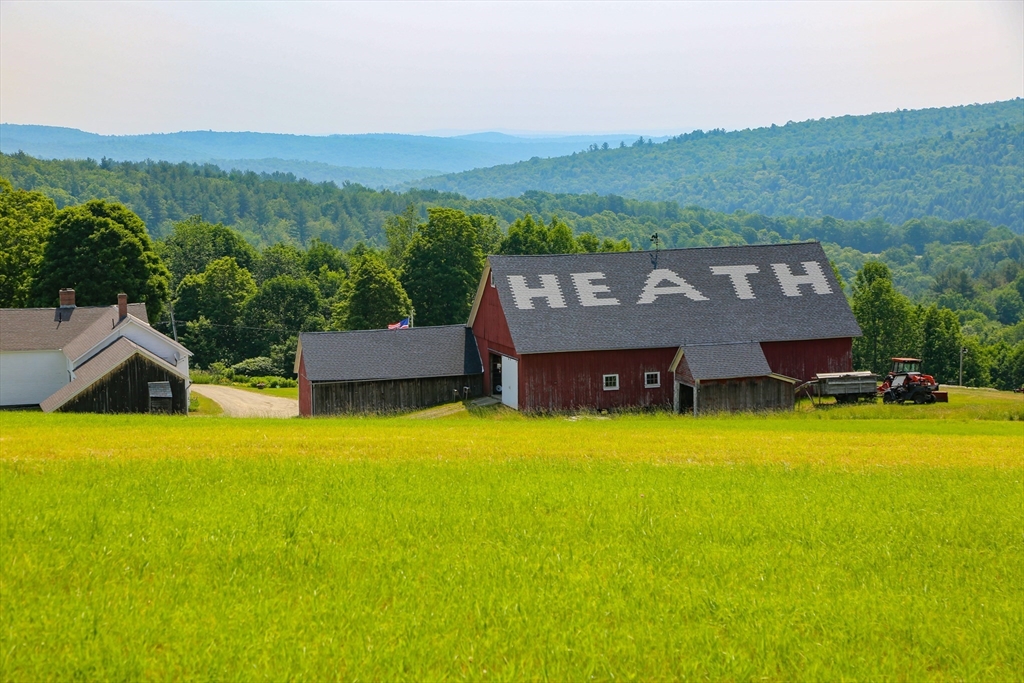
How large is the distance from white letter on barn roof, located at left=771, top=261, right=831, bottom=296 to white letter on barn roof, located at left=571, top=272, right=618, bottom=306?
377 inches

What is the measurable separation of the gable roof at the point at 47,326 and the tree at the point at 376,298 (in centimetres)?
2491

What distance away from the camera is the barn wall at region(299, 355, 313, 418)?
44281mm

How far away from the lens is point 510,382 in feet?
145

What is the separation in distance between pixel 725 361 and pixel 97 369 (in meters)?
29.5

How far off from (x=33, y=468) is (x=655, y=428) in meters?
18.9

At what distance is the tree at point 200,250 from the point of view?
115m

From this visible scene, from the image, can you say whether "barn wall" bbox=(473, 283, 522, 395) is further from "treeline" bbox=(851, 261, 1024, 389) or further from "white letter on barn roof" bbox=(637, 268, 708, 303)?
"treeline" bbox=(851, 261, 1024, 389)

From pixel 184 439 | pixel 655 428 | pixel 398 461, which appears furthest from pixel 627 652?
pixel 655 428

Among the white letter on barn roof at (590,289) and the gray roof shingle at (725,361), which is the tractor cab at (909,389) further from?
the white letter on barn roof at (590,289)

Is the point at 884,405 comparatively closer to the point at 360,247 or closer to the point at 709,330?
the point at 709,330

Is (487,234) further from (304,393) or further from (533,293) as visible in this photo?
(304,393)

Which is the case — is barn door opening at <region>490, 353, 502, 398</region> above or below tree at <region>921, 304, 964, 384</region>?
above

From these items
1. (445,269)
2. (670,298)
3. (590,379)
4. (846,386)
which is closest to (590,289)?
(670,298)

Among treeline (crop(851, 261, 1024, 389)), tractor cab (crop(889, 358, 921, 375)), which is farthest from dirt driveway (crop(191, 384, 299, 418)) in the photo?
treeline (crop(851, 261, 1024, 389))
